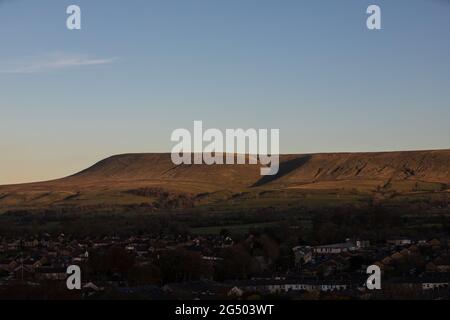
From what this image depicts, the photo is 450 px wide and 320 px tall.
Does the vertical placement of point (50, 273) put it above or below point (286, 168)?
below

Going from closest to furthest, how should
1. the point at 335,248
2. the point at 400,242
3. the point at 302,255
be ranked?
the point at 302,255 < the point at 335,248 < the point at 400,242

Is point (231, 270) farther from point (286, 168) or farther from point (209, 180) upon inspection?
point (286, 168)

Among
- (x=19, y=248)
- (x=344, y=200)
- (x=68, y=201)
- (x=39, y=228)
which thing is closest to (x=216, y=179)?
(x=68, y=201)

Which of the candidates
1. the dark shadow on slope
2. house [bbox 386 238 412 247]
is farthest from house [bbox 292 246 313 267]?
the dark shadow on slope

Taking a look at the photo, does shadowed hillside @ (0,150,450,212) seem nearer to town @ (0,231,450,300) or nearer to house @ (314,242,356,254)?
house @ (314,242,356,254)

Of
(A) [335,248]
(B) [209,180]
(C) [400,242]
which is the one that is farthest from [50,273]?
(B) [209,180]

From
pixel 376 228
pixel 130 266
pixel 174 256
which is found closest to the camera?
pixel 130 266
